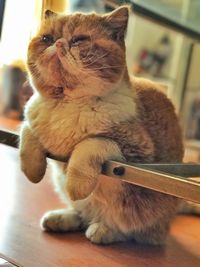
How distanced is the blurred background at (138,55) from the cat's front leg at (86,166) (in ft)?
0.73

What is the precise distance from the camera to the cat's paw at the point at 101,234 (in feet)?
2.95

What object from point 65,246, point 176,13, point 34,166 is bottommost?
point 65,246

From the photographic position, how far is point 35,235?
89 centimetres

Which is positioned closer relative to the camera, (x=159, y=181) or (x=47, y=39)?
(x=159, y=181)

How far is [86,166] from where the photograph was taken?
777 mm

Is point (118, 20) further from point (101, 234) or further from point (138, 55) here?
point (138, 55)

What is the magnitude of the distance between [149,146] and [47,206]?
0.35m

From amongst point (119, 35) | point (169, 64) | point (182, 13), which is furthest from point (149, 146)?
point (169, 64)

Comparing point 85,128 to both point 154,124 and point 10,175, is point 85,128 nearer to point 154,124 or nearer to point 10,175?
point 154,124

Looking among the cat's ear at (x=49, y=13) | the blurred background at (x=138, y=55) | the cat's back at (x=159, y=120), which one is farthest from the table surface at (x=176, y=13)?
the cat's ear at (x=49, y=13)

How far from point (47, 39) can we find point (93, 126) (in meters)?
0.17

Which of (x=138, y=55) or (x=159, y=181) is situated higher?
(x=138, y=55)

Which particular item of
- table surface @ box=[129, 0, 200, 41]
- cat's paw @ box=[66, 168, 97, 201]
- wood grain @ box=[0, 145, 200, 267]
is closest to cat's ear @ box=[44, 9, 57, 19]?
cat's paw @ box=[66, 168, 97, 201]

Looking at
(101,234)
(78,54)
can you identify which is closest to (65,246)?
(101,234)
